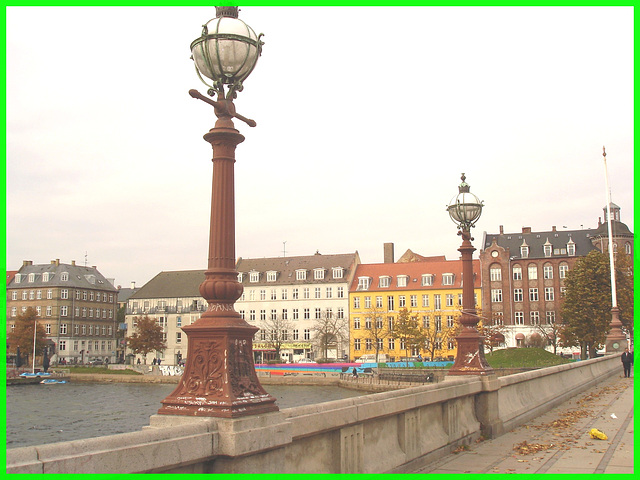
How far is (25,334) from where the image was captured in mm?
88438

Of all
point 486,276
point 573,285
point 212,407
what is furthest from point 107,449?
point 486,276

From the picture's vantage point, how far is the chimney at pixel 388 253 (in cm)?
8806

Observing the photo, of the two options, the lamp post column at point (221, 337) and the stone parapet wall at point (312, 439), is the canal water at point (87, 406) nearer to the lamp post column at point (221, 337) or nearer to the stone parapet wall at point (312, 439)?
the stone parapet wall at point (312, 439)

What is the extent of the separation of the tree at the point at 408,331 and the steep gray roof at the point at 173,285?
32.9 m

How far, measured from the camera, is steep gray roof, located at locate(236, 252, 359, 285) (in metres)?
83.2

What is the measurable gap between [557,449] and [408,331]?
59902 millimetres

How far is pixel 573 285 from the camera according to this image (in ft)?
172

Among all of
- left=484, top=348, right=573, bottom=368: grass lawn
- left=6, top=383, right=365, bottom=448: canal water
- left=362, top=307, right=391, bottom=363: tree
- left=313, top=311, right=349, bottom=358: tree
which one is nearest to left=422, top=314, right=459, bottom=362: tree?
left=362, top=307, right=391, bottom=363: tree

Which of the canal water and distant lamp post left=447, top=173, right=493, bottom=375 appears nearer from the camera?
distant lamp post left=447, top=173, right=493, bottom=375

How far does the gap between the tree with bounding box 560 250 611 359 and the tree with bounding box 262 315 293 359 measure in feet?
127

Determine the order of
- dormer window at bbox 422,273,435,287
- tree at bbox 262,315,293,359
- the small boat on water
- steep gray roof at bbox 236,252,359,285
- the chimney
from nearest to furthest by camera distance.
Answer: the small boat on water → dormer window at bbox 422,273,435,287 → tree at bbox 262,315,293,359 → steep gray roof at bbox 236,252,359,285 → the chimney

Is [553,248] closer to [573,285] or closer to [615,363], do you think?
Result: [573,285]

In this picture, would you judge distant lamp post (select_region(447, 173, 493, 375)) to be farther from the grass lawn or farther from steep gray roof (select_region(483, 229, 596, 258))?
steep gray roof (select_region(483, 229, 596, 258))

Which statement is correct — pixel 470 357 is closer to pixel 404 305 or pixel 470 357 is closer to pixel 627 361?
pixel 627 361
